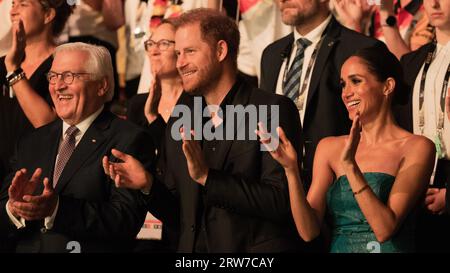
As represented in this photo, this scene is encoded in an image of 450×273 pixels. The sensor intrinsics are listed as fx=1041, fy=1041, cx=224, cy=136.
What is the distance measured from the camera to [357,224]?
3984mm

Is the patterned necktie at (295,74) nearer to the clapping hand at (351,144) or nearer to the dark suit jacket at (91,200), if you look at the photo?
the dark suit jacket at (91,200)

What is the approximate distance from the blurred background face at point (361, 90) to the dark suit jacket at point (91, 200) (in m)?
0.82

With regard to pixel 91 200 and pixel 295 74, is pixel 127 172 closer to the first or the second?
pixel 91 200

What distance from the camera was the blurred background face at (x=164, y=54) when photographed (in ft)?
16.9

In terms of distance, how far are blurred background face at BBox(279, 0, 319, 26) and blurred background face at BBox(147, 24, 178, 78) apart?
0.59 m

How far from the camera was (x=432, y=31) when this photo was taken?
5.12 m

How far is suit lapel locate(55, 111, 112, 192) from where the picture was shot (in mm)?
4059

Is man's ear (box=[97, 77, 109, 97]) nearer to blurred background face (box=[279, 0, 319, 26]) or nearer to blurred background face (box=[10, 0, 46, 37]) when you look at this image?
blurred background face (box=[10, 0, 46, 37])

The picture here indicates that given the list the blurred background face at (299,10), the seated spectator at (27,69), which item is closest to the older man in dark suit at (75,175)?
the seated spectator at (27,69)

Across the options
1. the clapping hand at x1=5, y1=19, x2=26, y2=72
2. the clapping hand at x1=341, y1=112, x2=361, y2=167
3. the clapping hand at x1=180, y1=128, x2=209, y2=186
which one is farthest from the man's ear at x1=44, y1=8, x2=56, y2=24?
the clapping hand at x1=341, y1=112, x2=361, y2=167

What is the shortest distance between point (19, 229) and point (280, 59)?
1585mm
